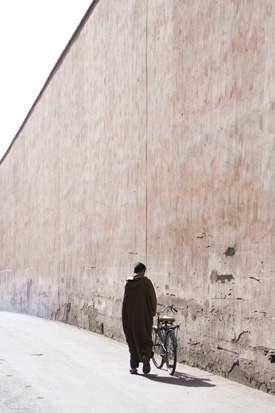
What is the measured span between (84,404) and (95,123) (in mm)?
10245

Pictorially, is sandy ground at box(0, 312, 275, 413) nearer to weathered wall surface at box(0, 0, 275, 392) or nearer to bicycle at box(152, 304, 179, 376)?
bicycle at box(152, 304, 179, 376)

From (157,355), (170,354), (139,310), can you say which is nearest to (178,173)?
(139,310)

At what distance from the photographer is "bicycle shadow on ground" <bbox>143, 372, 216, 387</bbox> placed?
807 cm

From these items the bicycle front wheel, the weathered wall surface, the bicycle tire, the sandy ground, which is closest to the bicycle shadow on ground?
the sandy ground

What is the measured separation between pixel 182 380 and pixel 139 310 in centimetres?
127

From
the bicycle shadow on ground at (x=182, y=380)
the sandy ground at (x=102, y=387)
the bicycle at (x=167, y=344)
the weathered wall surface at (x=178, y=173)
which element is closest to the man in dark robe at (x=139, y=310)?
the bicycle at (x=167, y=344)

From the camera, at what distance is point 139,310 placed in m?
9.33

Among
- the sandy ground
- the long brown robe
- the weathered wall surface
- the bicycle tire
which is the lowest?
the sandy ground

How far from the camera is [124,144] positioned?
13672mm

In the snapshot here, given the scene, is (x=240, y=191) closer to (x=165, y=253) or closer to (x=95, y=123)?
(x=165, y=253)

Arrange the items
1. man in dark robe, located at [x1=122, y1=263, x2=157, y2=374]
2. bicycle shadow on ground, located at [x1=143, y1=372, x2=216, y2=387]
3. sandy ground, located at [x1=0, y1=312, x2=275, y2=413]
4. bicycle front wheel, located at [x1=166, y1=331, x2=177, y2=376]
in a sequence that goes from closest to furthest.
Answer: sandy ground, located at [x1=0, y1=312, x2=275, y2=413] < bicycle shadow on ground, located at [x1=143, y1=372, x2=216, y2=387] < bicycle front wheel, located at [x1=166, y1=331, x2=177, y2=376] < man in dark robe, located at [x1=122, y1=263, x2=157, y2=374]

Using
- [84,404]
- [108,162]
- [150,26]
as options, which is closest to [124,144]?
[108,162]

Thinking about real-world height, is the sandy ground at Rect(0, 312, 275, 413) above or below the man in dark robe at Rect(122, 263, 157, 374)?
below

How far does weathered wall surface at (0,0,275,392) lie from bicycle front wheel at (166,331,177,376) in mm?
503
